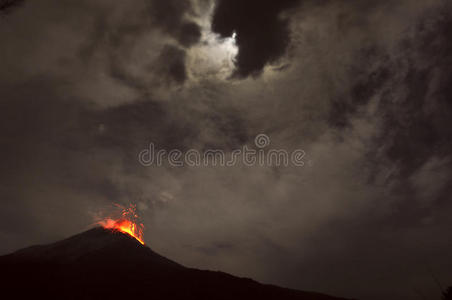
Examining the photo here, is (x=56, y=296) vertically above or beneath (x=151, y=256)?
beneath

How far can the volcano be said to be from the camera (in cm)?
3112

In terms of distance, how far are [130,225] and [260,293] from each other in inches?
1594

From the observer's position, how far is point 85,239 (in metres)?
53.9

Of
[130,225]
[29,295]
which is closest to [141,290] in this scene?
[29,295]

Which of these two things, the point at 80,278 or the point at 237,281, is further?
the point at 237,281

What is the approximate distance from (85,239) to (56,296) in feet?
86.9

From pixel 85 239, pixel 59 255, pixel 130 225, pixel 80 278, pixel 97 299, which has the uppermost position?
pixel 130 225

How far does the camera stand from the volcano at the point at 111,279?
31.1 metres

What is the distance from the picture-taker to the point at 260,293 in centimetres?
3475

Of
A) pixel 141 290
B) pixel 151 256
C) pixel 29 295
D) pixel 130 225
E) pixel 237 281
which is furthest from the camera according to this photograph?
pixel 130 225

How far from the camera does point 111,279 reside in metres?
36.3

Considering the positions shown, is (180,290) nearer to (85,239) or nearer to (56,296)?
(56,296)

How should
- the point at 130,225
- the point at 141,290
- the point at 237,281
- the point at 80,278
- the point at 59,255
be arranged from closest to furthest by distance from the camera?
the point at 141,290 → the point at 80,278 → the point at 237,281 → the point at 59,255 → the point at 130,225

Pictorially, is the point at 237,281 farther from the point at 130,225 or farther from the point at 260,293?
the point at 130,225
